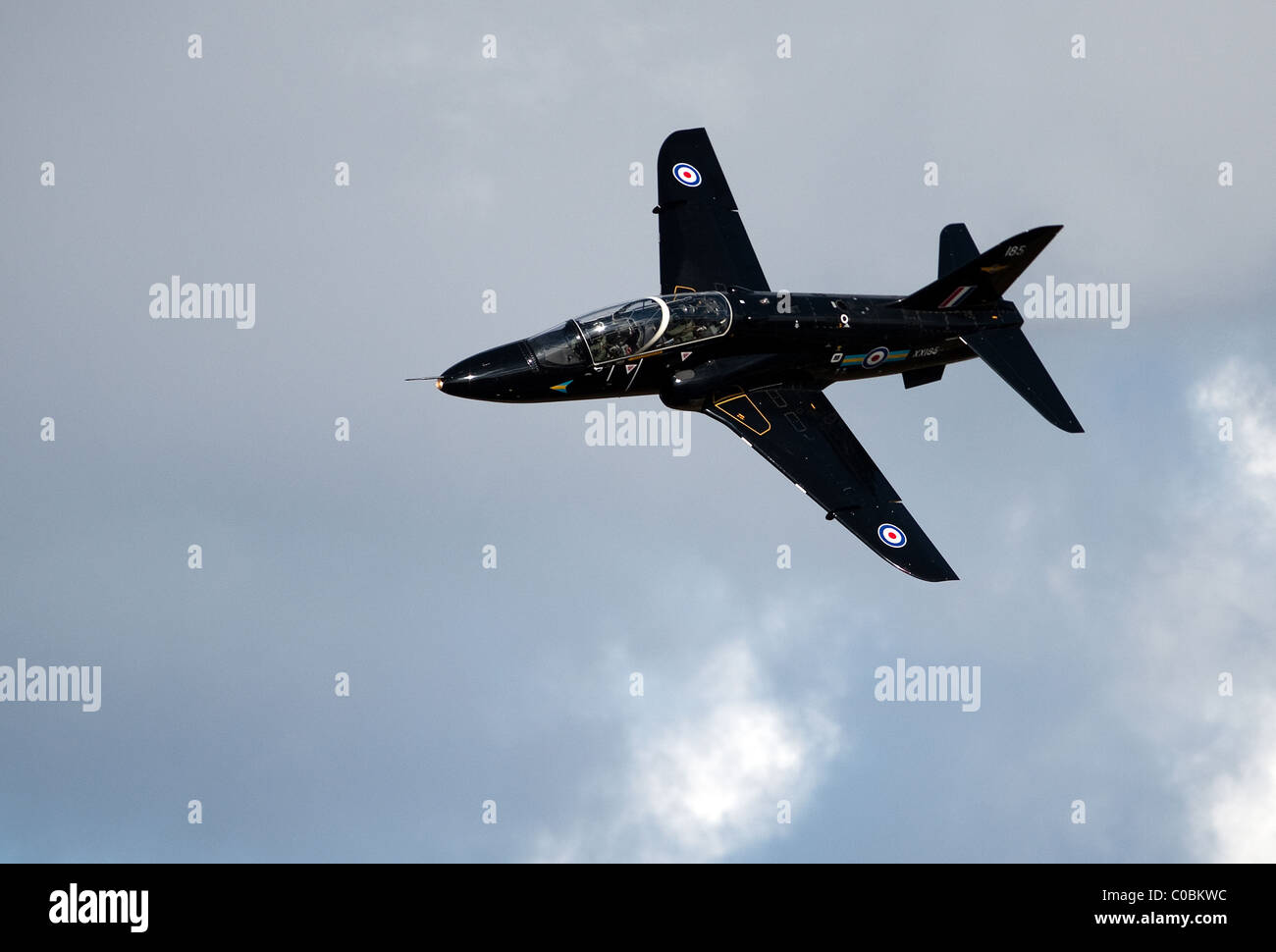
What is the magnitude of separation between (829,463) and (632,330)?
619cm

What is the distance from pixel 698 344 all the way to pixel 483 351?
5.67 meters

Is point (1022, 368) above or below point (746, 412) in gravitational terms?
above

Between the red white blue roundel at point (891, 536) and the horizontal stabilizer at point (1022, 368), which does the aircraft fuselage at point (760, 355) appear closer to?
the horizontal stabilizer at point (1022, 368)

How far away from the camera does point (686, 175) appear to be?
Result: 5291cm

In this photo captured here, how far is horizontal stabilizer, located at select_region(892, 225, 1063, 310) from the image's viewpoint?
49844mm

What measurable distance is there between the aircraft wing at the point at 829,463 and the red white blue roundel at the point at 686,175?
25.2 ft

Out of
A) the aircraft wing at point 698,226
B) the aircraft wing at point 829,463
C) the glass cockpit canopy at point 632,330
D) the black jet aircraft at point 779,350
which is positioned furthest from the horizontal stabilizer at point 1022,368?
the glass cockpit canopy at point 632,330

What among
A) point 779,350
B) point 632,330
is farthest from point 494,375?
point 779,350

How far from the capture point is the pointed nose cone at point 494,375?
45.5m

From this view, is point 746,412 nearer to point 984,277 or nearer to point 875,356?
point 875,356

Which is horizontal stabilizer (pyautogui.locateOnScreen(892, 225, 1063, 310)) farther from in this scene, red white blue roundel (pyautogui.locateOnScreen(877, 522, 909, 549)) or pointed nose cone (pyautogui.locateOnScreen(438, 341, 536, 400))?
pointed nose cone (pyautogui.locateOnScreen(438, 341, 536, 400))

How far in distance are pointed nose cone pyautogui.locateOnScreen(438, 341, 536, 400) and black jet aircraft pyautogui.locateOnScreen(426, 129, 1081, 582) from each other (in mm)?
35
